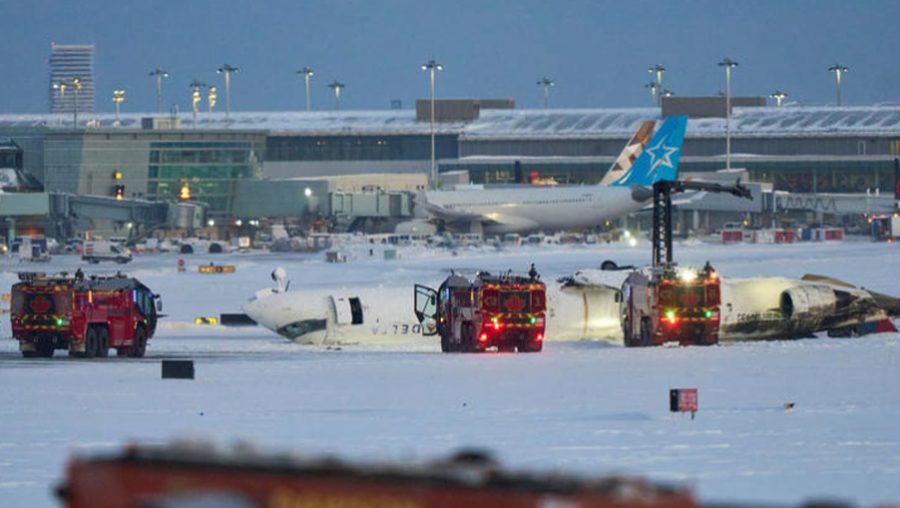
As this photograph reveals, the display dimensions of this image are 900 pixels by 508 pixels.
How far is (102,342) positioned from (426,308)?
10.0 meters

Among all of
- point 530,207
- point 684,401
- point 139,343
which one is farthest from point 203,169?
point 684,401

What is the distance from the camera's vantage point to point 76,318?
46.1m

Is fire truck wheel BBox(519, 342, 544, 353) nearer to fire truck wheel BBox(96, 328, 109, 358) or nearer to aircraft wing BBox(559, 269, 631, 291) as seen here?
aircraft wing BBox(559, 269, 631, 291)

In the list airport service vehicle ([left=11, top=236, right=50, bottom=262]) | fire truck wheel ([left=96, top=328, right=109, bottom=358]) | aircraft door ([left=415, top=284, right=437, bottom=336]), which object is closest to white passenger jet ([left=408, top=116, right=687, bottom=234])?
airport service vehicle ([left=11, top=236, right=50, bottom=262])

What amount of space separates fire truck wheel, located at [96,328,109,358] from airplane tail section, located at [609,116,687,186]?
90850 millimetres

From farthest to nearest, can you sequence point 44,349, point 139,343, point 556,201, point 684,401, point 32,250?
point 556,201
point 32,250
point 139,343
point 44,349
point 684,401

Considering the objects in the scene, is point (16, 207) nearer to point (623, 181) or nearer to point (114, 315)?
point (623, 181)

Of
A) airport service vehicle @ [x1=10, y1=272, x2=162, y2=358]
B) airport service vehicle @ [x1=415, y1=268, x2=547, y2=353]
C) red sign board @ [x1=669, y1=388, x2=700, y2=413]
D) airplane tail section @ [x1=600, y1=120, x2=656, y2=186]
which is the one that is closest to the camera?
red sign board @ [x1=669, y1=388, x2=700, y2=413]

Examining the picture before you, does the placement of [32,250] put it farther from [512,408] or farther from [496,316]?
[512,408]

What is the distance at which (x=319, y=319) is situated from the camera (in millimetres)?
51906

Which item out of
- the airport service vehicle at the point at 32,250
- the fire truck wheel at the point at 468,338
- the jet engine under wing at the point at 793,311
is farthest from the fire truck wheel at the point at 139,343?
the airport service vehicle at the point at 32,250

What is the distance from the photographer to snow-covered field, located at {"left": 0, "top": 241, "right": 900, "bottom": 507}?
21.3 metres

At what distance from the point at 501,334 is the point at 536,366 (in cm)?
716

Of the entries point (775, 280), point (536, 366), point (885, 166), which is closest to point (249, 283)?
point (775, 280)
